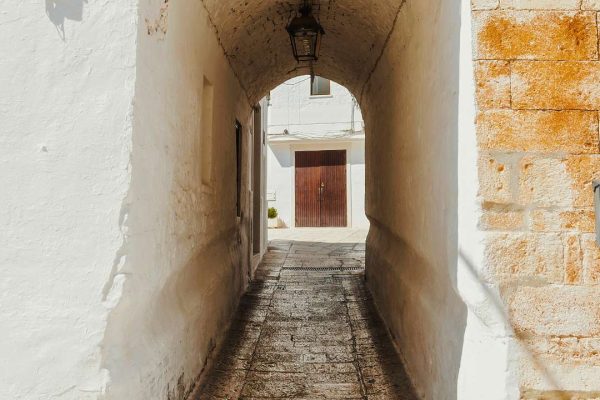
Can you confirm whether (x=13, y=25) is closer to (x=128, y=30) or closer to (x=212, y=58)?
(x=128, y=30)

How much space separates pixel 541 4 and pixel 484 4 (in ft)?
0.87

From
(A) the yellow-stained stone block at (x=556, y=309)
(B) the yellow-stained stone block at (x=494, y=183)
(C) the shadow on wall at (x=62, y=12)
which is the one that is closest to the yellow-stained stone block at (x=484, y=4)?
(B) the yellow-stained stone block at (x=494, y=183)

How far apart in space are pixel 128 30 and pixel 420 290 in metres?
2.33

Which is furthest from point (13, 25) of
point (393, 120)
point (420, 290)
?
point (393, 120)

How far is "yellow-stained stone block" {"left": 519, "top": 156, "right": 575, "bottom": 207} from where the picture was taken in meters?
2.05

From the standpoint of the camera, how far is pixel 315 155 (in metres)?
15.2

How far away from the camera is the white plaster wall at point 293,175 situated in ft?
48.5

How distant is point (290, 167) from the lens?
15.3m

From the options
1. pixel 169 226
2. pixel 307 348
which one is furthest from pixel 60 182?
pixel 307 348

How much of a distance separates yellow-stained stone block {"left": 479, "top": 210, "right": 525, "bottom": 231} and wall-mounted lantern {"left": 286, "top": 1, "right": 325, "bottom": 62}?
286 cm

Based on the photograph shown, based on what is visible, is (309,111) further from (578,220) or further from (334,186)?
(578,220)

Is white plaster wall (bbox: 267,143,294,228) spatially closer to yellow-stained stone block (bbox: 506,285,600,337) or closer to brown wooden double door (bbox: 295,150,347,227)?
brown wooden double door (bbox: 295,150,347,227)

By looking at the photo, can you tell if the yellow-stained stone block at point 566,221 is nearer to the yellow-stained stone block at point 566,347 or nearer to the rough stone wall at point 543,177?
the rough stone wall at point 543,177

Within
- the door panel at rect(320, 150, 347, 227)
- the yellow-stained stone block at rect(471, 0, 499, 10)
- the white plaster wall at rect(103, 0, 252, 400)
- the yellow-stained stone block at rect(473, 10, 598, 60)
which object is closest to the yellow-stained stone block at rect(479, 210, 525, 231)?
the yellow-stained stone block at rect(473, 10, 598, 60)
